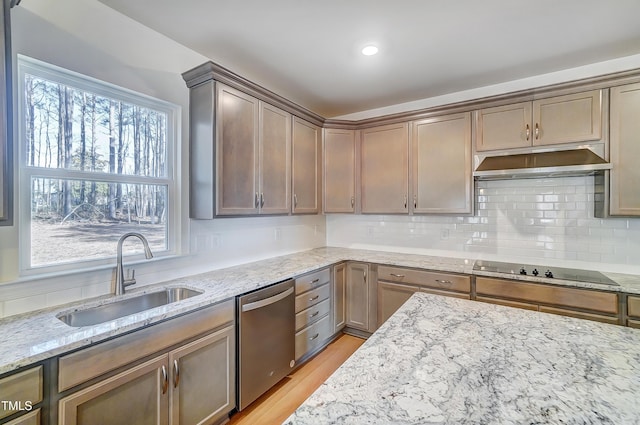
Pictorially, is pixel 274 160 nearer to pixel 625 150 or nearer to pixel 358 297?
pixel 358 297

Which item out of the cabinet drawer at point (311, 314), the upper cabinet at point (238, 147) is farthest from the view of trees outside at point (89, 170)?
the cabinet drawer at point (311, 314)

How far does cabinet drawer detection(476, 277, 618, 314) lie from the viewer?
2.05 m

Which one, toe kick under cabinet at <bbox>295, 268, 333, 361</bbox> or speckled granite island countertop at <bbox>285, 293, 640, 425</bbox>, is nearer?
speckled granite island countertop at <bbox>285, 293, 640, 425</bbox>

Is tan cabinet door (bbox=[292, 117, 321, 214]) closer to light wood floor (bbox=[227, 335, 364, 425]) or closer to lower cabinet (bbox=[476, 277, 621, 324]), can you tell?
light wood floor (bbox=[227, 335, 364, 425])

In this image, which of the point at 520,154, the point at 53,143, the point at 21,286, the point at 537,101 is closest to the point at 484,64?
the point at 537,101

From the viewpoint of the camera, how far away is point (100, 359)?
1.27 metres

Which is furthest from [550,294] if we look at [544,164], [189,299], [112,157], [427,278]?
[112,157]

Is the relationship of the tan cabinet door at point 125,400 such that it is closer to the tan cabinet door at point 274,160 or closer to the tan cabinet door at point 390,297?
the tan cabinet door at point 274,160

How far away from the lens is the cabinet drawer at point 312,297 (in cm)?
252

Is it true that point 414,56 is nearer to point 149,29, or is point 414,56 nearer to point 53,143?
point 149,29

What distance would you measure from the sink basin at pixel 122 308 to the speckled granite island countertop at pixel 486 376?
4.65ft

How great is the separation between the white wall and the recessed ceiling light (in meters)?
1.36

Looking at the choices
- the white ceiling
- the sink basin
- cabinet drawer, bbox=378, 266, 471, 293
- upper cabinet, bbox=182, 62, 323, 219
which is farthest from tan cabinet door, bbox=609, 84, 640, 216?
the sink basin

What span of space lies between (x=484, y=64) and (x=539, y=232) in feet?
5.39
